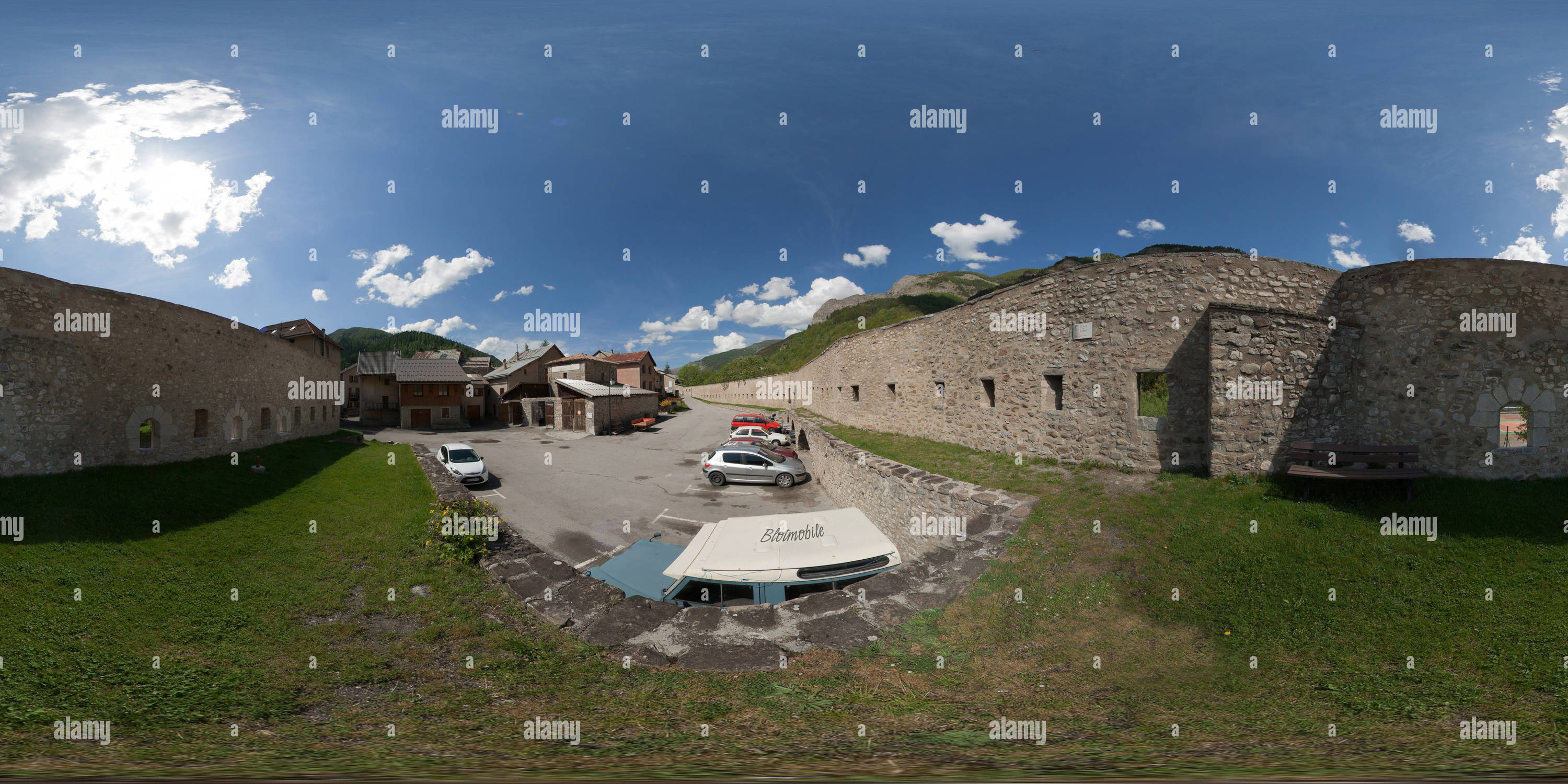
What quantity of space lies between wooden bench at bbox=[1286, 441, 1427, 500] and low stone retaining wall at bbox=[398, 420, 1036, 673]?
3.99 m

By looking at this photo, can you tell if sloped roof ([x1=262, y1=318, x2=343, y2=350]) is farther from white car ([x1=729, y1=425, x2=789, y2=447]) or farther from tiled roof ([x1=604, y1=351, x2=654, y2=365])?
tiled roof ([x1=604, y1=351, x2=654, y2=365])

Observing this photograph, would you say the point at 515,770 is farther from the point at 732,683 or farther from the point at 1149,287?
the point at 1149,287

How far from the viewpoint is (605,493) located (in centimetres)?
1542

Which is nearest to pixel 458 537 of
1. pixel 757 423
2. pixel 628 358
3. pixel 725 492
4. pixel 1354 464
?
pixel 725 492

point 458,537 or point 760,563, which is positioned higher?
point 458,537

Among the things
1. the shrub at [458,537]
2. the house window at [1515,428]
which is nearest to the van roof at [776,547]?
the shrub at [458,537]

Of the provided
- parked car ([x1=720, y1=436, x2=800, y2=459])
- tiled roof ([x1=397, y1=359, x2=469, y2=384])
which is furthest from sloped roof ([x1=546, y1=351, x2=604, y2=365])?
parked car ([x1=720, y1=436, x2=800, y2=459])

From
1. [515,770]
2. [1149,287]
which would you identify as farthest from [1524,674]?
[515,770]

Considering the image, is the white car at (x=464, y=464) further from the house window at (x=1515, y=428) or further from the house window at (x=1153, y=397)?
the house window at (x=1515, y=428)

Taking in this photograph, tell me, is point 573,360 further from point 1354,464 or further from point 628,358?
point 1354,464

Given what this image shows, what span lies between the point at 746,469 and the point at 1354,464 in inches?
558

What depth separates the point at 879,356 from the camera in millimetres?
18844

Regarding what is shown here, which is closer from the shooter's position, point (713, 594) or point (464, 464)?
point (713, 594)

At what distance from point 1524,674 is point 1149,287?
713 centimetres
